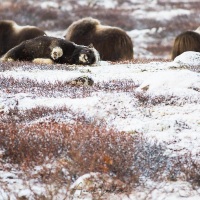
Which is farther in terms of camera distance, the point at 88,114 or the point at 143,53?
the point at 143,53

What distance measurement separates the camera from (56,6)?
3225 centimetres

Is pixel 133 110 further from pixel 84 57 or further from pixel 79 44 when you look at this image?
pixel 79 44

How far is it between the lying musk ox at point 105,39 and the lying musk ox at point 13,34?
1.05 meters

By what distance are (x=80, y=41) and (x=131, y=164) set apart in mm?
9499

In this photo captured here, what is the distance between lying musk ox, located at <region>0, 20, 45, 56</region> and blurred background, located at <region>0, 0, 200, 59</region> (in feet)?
30.3

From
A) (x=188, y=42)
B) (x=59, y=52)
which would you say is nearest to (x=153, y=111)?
(x=59, y=52)

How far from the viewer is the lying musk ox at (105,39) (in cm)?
1284

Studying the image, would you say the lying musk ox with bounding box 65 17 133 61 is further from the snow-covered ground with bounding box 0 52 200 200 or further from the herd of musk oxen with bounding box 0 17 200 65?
the snow-covered ground with bounding box 0 52 200 200

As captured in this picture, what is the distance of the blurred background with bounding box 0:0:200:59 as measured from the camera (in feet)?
84.0

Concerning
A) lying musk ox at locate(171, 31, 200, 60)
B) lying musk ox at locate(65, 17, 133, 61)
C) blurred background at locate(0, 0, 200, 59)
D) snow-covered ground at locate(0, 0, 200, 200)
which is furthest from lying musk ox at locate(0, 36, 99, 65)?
blurred background at locate(0, 0, 200, 59)

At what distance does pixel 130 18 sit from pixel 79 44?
17202 mm

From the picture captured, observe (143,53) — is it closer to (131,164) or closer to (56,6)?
(56,6)

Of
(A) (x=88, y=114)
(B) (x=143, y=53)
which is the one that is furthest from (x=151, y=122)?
(B) (x=143, y=53)

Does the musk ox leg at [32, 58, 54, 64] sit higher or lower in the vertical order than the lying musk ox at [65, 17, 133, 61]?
lower
